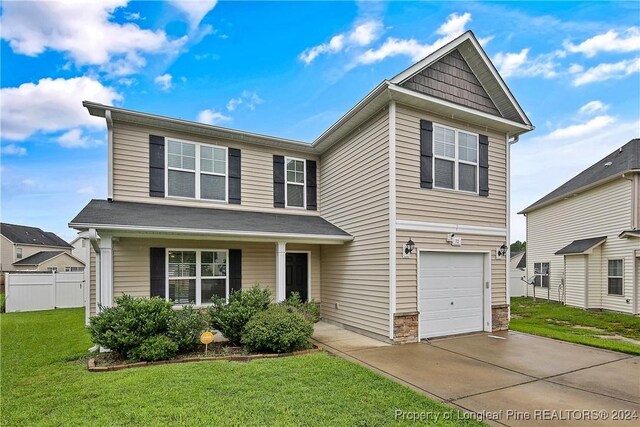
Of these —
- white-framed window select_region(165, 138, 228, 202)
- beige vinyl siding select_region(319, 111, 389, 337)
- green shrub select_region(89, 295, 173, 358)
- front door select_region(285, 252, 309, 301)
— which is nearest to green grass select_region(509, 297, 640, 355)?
beige vinyl siding select_region(319, 111, 389, 337)

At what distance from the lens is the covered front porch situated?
6.80 metres

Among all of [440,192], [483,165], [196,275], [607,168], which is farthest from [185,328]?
[607,168]

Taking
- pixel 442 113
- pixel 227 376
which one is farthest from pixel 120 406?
pixel 442 113

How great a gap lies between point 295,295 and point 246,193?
11.9 feet

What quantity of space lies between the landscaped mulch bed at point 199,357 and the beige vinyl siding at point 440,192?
3.87m

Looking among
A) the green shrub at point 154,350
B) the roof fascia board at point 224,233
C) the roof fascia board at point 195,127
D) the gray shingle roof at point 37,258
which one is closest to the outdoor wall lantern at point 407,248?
the roof fascia board at point 224,233

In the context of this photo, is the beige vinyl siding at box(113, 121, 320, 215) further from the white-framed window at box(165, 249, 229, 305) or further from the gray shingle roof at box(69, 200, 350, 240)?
the white-framed window at box(165, 249, 229, 305)

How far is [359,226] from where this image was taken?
28.2 ft

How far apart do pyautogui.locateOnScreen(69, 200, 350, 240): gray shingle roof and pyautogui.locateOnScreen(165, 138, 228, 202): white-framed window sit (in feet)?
1.61

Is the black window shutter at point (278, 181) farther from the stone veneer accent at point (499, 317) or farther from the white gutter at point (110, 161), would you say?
the stone veneer accent at point (499, 317)

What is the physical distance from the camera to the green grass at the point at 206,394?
356 cm

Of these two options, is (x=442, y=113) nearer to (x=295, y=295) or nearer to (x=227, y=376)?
(x=295, y=295)

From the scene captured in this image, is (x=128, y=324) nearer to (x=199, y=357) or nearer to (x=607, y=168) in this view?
(x=199, y=357)

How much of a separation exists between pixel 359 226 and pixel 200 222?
12.9ft
